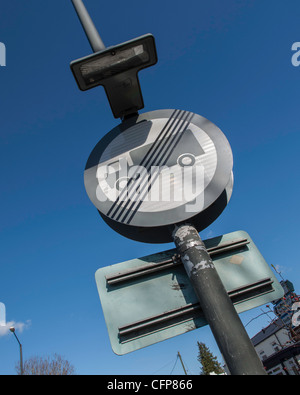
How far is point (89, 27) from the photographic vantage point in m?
2.53

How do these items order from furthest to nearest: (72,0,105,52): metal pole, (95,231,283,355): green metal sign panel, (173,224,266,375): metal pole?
(72,0,105,52): metal pole → (95,231,283,355): green metal sign panel → (173,224,266,375): metal pole

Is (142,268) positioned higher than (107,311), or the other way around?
(142,268)

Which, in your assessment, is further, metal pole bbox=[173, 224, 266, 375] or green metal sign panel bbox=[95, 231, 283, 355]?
green metal sign panel bbox=[95, 231, 283, 355]

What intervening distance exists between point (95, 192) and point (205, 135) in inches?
46.1

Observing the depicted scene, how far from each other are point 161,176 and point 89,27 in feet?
5.47

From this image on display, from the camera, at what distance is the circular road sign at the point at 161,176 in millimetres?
2092

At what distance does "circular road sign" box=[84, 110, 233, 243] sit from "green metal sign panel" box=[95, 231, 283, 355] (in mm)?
305

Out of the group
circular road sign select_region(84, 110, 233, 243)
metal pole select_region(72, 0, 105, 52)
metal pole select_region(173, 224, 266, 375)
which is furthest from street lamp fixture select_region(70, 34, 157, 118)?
metal pole select_region(173, 224, 266, 375)

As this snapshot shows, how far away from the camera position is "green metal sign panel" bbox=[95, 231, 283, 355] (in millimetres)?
1720

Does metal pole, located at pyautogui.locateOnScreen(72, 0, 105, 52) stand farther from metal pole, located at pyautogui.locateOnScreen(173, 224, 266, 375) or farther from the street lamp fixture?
metal pole, located at pyautogui.locateOnScreen(173, 224, 266, 375)

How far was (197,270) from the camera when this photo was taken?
1.75 m
